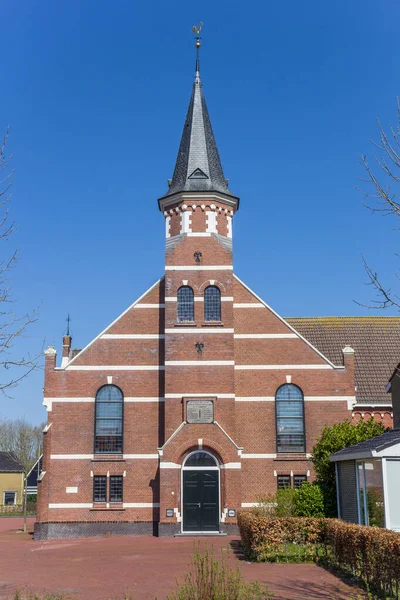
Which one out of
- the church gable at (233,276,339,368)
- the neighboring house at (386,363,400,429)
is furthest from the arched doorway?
the neighboring house at (386,363,400,429)

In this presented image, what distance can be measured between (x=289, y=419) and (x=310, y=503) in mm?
5988

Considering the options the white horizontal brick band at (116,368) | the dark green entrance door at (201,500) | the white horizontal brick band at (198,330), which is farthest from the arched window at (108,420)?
the white horizontal brick band at (198,330)

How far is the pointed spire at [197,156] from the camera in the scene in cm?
3203

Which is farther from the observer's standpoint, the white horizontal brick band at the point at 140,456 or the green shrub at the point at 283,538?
the white horizontal brick band at the point at 140,456

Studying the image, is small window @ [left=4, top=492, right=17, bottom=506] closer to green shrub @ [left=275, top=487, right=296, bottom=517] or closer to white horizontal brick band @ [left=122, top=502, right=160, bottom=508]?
white horizontal brick band @ [left=122, top=502, right=160, bottom=508]

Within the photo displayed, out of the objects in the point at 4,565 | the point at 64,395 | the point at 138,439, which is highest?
the point at 64,395

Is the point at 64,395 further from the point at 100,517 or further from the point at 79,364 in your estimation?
the point at 100,517

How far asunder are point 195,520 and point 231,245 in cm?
1236

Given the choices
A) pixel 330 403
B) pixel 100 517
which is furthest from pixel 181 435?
pixel 330 403

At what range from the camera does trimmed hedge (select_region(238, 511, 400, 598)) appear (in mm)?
13406

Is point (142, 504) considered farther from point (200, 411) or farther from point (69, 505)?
point (200, 411)

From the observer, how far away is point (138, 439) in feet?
99.3

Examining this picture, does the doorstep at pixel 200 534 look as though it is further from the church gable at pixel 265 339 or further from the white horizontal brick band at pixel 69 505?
the church gable at pixel 265 339

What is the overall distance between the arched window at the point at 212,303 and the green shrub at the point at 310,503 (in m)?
8.94
